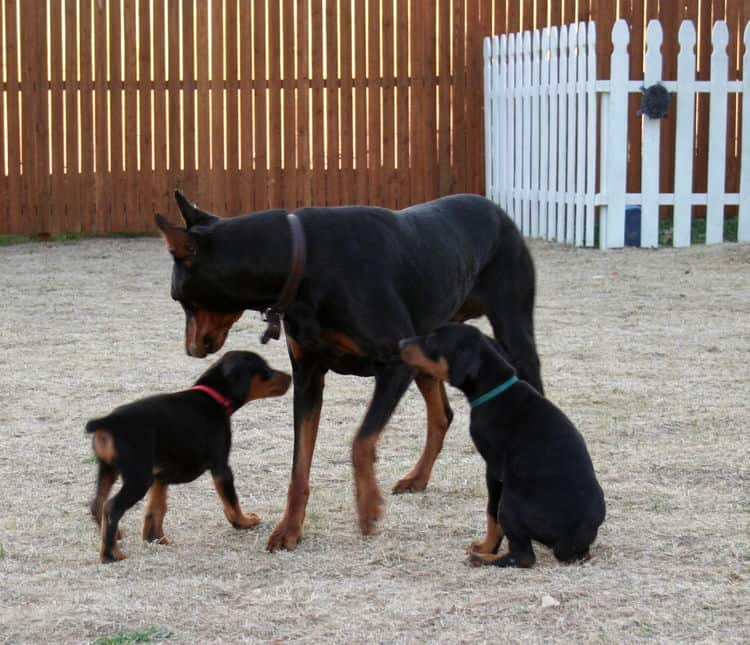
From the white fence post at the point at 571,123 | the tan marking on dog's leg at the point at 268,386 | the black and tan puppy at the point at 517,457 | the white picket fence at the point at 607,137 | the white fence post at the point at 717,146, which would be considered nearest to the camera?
the black and tan puppy at the point at 517,457

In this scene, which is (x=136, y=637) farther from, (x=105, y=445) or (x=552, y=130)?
(x=552, y=130)

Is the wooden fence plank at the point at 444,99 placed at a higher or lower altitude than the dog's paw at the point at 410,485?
higher

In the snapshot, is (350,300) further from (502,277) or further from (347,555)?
(502,277)

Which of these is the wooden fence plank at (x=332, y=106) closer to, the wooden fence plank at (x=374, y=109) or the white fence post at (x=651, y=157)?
the wooden fence plank at (x=374, y=109)

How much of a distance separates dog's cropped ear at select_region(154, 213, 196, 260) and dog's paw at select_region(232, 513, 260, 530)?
0.95 meters

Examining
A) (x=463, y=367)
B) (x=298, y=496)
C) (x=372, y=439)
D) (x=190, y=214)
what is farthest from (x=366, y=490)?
(x=190, y=214)

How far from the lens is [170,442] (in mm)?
4676

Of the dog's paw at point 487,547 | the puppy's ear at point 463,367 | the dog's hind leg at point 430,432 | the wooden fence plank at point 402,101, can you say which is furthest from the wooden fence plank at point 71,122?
the dog's paw at point 487,547

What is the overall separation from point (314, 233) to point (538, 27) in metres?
11.3

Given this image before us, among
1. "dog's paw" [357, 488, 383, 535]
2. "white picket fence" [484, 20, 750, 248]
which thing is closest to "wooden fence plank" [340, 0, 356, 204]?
"white picket fence" [484, 20, 750, 248]

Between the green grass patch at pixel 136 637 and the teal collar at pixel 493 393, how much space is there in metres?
1.29

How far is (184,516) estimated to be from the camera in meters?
5.15

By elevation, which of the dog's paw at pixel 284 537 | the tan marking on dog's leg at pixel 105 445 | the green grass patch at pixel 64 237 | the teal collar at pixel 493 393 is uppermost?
the teal collar at pixel 493 393

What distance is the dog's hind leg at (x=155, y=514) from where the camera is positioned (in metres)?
4.78
